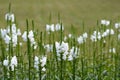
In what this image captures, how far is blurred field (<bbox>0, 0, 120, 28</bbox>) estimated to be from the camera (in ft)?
37.8

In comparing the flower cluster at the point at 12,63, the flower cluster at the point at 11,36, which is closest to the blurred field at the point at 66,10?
the flower cluster at the point at 11,36

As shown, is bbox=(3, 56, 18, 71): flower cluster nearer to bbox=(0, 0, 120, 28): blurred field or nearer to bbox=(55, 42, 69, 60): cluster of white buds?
bbox=(55, 42, 69, 60): cluster of white buds

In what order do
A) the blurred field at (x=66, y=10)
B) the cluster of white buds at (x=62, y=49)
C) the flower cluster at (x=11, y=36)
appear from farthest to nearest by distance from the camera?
the blurred field at (x=66, y=10) < the flower cluster at (x=11, y=36) < the cluster of white buds at (x=62, y=49)

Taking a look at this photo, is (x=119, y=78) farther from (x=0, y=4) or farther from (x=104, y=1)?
(x=104, y=1)

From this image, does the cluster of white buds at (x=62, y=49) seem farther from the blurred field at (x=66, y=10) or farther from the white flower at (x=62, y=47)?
the blurred field at (x=66, y=10)

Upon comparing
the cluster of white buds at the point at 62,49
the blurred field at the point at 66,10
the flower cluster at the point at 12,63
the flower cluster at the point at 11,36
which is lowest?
the flower cluster at the point at 12,63

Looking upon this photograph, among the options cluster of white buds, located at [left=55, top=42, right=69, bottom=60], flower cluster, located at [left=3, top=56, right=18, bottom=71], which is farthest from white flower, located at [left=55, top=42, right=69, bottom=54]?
flower cluster, located at [left=3, top=56, right=18, bottom=71]

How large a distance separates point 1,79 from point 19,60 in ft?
0.68

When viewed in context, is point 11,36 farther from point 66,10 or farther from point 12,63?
point 66,10

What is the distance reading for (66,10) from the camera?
44.2ft

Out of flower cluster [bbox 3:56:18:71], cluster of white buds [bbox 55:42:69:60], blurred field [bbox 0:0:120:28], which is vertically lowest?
flower cluster [bbox 3:56:18:71]

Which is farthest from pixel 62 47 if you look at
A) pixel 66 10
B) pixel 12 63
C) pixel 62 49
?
pixel 66 10

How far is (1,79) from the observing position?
3180 millimetres

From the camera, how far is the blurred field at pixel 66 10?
11520 mm
